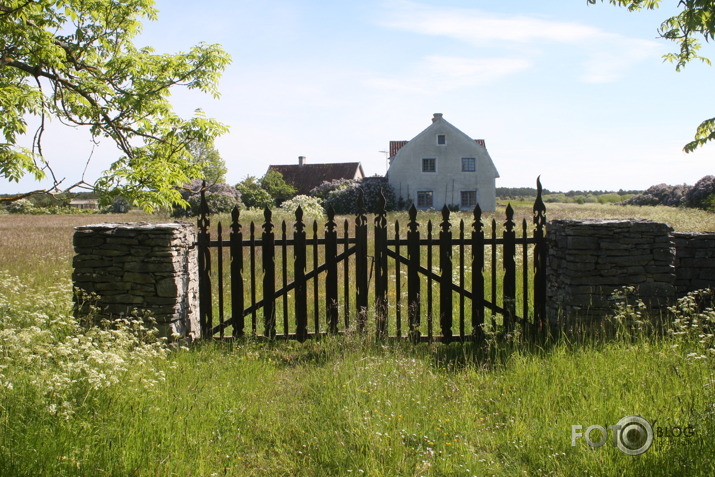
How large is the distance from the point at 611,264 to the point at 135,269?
220 inches

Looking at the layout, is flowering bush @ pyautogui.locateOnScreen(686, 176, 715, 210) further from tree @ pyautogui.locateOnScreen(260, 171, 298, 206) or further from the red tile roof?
tree @ pyautogui.locateOnScreen(260, 171, 298, 206)

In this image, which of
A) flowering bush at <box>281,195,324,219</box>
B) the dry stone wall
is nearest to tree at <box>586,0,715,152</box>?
the dry stone wall

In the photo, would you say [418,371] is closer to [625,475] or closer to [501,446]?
[501,446]

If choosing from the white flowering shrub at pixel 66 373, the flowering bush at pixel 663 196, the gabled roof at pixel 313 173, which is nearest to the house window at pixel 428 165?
the gabled roof at pixel 313 173

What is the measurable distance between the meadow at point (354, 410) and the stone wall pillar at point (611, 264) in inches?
19.7

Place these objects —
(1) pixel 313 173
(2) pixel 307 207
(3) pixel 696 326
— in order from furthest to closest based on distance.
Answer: (1) pixel 313 173 < (2) pixel 307 207 < (3) pixel 696 326

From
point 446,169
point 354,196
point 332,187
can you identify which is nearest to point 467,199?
point 446,169

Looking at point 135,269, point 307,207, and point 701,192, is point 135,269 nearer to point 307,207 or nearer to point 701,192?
point 307,207

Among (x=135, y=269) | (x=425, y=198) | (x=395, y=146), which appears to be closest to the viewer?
(x=135, y=269)

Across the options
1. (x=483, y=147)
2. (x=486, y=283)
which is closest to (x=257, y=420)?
(x=486, y=283)

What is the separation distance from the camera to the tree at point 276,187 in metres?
38.7

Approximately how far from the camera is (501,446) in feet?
12.5

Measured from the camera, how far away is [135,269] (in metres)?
5.94

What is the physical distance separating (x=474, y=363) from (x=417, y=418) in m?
1.50
